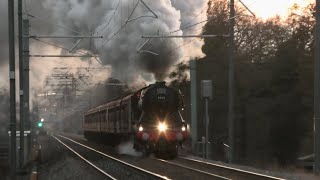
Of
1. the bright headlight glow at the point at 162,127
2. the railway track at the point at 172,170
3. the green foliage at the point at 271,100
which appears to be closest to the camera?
the railway track at the point at 172,170

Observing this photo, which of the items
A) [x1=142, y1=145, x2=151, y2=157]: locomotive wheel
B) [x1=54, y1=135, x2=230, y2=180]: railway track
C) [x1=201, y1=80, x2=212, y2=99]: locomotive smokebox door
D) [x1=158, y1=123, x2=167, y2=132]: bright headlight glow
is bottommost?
[x1=54, y1=135, x2=230, y2=180]: railway track

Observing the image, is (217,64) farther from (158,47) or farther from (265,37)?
(265,37)

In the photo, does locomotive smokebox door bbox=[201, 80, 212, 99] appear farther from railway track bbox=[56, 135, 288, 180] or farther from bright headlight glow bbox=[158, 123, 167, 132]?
railway track bbox=[56, 135, 288, 180]

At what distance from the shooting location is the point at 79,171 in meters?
20.8

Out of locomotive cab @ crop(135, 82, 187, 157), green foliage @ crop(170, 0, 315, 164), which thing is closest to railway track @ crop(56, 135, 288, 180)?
locomotive cab @ crop(135, 82, 187, 157)

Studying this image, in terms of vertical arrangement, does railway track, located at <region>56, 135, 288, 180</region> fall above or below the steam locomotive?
below

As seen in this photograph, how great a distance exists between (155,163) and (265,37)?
1129 inches

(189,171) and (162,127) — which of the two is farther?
(162,127)

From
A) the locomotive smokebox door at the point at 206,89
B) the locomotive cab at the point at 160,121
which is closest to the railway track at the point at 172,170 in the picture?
the locomotive cab at the point at 160,121

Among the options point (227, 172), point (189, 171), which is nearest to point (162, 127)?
point (189, 171)

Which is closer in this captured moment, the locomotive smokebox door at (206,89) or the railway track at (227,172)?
the railway track at (227,172)

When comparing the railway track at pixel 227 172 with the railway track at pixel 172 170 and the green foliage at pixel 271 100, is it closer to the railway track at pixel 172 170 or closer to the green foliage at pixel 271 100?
the railway track at pixel 172 170

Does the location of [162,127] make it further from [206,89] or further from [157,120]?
A: [206,89]

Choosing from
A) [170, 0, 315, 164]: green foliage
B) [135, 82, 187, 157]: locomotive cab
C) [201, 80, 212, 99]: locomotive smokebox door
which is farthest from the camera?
[170, 0, 315, 164]: green foliage
